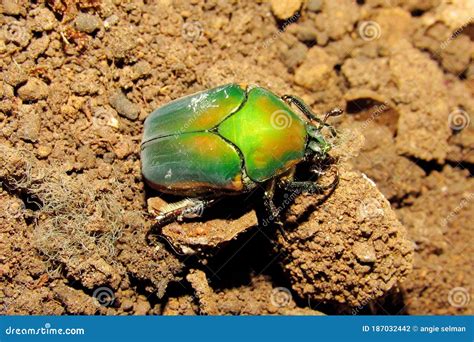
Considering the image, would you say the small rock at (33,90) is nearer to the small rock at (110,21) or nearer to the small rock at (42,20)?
the small rock at (42,20)

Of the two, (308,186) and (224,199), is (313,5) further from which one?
(224,199)

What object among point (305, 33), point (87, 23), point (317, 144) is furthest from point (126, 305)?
point (305, 33)

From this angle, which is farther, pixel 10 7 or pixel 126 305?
pixel 126 305

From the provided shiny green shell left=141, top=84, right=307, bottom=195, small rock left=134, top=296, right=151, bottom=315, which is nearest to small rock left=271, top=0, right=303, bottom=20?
shiny green shell left=141, top=84, right=307, bottom=195

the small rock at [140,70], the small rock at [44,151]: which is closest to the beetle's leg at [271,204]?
the small rock at [140,70]

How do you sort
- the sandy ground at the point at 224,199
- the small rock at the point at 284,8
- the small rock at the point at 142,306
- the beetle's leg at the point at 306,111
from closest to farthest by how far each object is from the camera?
the sandy ground at the point at 224,199 < the beetle's leg at the point at 306,111 < the small rock at the point at 142,306 < the small rock at the point at 284,8

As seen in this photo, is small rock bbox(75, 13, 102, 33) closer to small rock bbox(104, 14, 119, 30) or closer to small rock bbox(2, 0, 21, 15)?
small rock bbox(104, 14, 119, 30)
